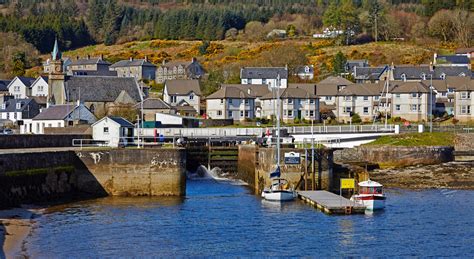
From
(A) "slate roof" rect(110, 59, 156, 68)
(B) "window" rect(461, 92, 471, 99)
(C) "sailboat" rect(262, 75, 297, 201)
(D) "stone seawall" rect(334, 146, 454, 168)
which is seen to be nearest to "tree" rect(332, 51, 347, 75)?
(B) "window" rect(461, 92, 471, 99)

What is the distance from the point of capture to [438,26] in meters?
170

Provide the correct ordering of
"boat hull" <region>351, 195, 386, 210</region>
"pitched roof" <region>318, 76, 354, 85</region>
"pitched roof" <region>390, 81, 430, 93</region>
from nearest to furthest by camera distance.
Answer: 1. "boat hull" <region>351, 195, 386, 210</region>
2. "pitched roof" <region>390, 81, 430, 93</region>
3. "pitched roof" <region>318, 76, 354, 85</region>

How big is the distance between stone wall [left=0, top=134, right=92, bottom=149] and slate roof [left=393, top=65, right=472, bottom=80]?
7178 cm

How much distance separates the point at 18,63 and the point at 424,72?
74489mm

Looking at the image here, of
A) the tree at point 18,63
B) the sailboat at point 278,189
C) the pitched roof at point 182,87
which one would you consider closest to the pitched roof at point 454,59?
the pitched roof at point 182,87

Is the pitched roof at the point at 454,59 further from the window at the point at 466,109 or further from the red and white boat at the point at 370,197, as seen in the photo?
the red and white boat at the point at 370,197

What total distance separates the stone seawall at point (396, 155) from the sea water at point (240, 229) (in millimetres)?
21334

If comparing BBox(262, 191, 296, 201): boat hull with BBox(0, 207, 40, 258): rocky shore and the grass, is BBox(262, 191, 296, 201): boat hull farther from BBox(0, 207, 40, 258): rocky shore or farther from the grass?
the grass

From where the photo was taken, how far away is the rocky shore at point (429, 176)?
63.2 metres

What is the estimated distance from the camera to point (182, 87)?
4717 inches

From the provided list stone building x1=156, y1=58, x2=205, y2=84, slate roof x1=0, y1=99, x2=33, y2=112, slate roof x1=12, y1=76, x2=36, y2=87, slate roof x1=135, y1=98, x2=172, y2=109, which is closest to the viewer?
slate roof x1=135, y1=98, x2=172, y2=109

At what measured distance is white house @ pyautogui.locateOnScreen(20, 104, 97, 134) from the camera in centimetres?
8106

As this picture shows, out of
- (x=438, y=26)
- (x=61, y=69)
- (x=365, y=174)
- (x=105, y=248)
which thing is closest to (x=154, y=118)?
(x=61, y=69)

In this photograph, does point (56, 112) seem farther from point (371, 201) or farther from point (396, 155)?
point (371, 201)
